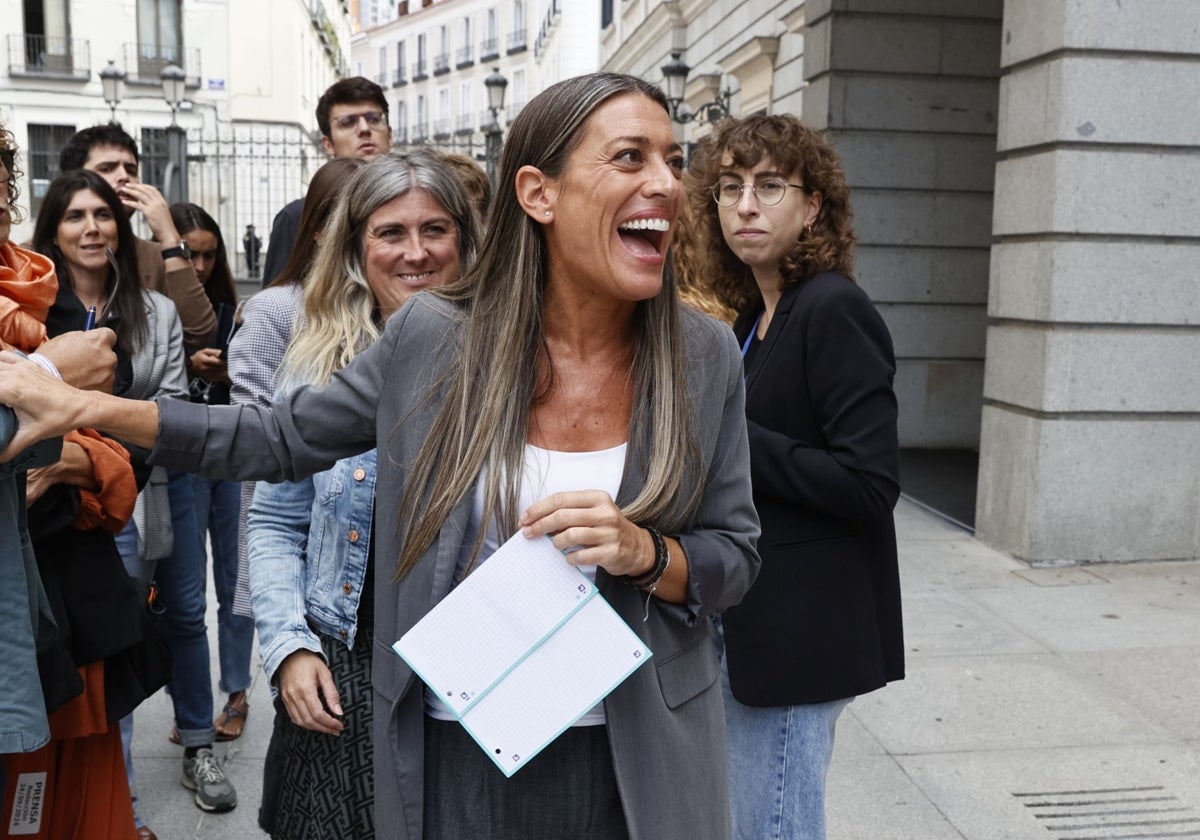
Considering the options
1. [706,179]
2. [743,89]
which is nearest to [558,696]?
[706,179]

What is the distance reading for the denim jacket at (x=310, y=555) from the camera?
234 centimetres

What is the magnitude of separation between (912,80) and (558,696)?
971cm

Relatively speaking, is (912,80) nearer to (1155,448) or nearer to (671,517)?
(1155,448)

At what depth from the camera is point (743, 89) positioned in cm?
1519

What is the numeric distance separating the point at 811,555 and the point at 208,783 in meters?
2.40

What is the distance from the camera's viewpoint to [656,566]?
5.98ft

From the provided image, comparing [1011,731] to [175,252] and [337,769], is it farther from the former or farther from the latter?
[175,252]

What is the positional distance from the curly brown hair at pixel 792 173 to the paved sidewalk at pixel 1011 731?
1.97 meters

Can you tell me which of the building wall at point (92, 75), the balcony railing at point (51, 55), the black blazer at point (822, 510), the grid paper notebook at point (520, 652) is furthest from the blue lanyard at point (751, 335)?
the balcony railing at point (51, 55)

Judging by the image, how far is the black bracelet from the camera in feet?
5.98

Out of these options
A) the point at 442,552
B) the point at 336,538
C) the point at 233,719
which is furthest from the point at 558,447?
the point at 233,719

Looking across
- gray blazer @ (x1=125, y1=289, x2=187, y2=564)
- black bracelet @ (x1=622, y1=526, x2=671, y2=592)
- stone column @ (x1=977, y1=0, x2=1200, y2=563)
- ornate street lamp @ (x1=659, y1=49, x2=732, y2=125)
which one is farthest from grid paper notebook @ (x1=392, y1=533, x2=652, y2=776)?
ornate street lamp @ (x1=659, y1=49, x2=732, y2=125)

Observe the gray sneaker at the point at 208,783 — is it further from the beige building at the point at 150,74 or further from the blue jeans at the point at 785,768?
the beige building at the point at 150,74

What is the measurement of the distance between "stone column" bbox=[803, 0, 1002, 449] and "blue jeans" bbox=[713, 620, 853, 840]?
327 inches
